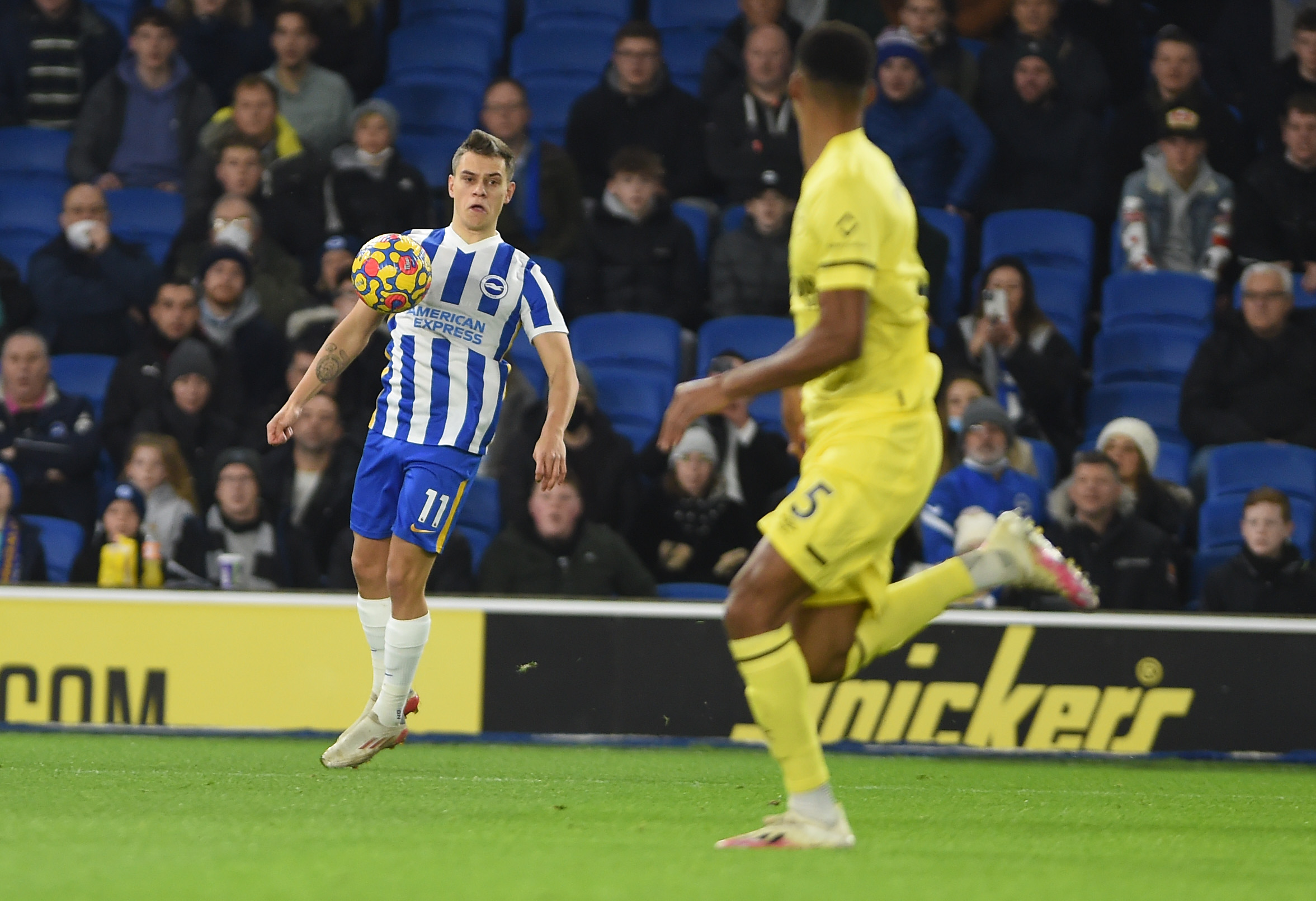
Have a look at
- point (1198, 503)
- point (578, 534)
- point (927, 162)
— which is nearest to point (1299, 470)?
point (1198, 503)

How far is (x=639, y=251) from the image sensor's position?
11.1m

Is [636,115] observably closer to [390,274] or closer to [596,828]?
[390,274]

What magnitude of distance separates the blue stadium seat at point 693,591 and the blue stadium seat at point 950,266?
2359mm

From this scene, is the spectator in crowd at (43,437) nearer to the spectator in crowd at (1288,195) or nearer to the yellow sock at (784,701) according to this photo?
the yellow sock at (784,701)

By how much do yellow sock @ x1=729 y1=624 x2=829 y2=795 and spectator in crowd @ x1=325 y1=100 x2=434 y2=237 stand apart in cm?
721

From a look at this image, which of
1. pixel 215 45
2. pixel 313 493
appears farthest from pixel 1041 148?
pixel 215 45

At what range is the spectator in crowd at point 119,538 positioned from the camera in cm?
927

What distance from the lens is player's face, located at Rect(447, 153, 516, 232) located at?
21.1ft

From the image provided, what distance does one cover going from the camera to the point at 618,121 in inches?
463

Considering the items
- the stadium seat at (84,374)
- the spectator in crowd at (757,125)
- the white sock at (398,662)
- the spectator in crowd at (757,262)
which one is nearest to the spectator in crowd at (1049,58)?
the spectator in crowd at (757,125)

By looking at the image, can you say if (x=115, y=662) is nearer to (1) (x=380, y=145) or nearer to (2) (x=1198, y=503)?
(1) (x=380, y=145)

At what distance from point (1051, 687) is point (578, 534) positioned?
2.64m

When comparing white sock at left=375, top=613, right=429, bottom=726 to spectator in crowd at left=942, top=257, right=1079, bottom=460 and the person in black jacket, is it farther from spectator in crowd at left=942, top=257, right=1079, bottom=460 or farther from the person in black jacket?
the person in black jacket

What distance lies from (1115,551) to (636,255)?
12.0ft
